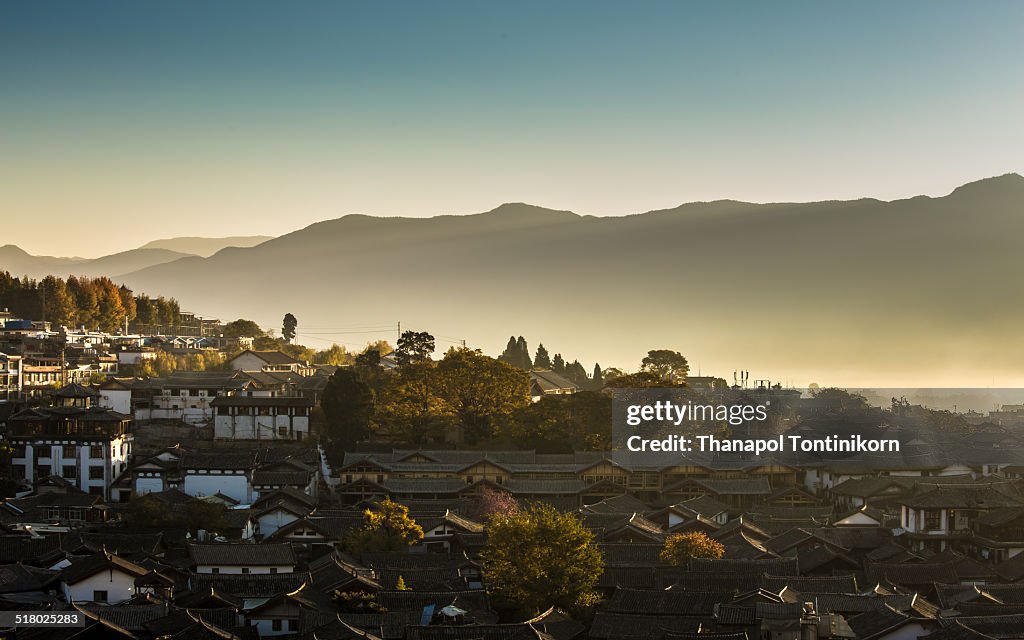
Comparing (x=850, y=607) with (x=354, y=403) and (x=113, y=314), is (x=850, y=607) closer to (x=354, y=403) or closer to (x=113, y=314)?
(x=354, y=403)

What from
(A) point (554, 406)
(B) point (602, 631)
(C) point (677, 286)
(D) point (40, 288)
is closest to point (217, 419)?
(A) point (554, 406)

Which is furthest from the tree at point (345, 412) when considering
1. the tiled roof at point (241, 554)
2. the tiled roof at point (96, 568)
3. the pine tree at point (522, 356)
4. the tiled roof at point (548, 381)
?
the pine tree at point (522, 356)

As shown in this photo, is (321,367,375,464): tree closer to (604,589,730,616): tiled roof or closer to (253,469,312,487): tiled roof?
(253,469,312,487): tiled roof

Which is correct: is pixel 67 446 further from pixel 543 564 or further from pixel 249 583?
pixel 543 564

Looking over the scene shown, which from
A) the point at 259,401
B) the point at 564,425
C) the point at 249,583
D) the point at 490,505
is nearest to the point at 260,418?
the point at 259,401

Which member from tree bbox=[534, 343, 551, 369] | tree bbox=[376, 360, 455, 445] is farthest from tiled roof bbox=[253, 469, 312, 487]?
tree bbox=[534, 343, 551, 369]
